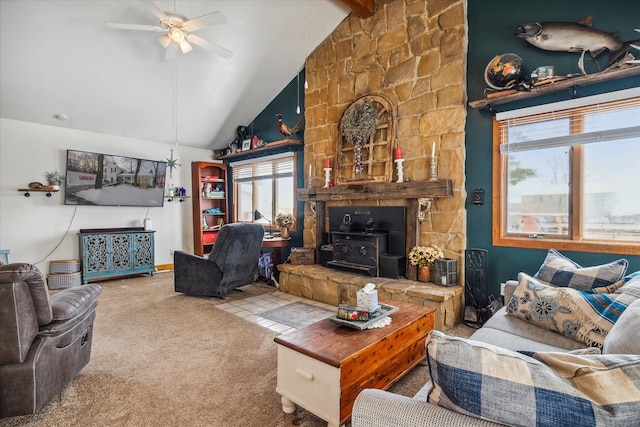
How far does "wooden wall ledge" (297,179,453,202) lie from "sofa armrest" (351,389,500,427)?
9.53 feet

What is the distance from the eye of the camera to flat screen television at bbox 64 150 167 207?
521 centimetres

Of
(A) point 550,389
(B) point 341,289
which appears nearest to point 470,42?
(B) point 341,289

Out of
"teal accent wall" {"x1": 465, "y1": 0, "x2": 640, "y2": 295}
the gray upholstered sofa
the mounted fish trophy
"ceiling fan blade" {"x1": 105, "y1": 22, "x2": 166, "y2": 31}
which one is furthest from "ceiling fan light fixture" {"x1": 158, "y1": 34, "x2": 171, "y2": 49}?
the gray upholstered sofa

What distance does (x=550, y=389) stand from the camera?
769mm

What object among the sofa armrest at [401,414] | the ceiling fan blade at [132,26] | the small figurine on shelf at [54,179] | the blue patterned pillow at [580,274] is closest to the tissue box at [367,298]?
the sofa armrest at [401,414]

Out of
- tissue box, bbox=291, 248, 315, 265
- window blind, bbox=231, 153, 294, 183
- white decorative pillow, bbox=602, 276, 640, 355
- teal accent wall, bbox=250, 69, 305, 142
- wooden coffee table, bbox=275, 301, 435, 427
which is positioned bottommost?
wooden coffee table, bbox=275, 301, 435, 427

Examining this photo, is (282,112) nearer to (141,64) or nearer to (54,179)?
(141,64)

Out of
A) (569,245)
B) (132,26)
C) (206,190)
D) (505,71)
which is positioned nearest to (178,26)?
(132,26)

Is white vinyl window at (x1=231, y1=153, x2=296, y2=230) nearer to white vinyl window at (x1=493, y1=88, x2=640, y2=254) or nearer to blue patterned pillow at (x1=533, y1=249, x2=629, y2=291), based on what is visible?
white vinyl window at (x1=493, y1=88, x2=640, y2=254)

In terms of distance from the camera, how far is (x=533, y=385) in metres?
0.78

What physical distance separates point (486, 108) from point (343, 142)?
1853mm

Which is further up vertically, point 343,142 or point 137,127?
point 137,127

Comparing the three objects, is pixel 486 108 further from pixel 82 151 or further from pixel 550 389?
pixel 82 151

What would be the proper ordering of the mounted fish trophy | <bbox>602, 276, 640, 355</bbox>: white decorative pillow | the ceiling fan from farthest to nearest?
1. the ceiling fan
2. the mounted fish trophy
3. <bbox>602, 276, 640, 355</bbox>: white decorative pillow
